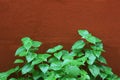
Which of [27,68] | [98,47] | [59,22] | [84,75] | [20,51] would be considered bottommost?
[84,75]

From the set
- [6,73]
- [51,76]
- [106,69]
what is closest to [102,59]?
[106,69]

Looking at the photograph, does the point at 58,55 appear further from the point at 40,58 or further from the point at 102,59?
the point at 102,59

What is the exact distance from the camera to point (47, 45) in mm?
4398

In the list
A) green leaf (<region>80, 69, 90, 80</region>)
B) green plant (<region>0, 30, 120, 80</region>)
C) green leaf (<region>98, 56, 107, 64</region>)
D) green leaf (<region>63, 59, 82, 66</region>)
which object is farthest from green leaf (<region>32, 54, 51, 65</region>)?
green leaf (<region>98, 56, 107, 64</region>)

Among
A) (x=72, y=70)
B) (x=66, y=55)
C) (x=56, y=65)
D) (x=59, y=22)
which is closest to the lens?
(x=72, y=70)

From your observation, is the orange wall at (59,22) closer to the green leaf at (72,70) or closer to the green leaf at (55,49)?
the green leaf at (55,49)

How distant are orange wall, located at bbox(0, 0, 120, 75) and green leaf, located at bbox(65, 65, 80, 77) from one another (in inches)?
18.4

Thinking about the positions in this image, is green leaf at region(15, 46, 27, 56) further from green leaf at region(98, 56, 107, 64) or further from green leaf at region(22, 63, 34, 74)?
green leaf at region(98, 56, 107, 64)

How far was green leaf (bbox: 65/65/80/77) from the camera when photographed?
3.95 m

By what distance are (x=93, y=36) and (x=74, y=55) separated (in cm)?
27

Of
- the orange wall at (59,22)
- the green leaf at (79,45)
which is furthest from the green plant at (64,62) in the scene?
the orange wall at (59,22)

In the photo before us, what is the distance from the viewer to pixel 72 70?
3951mm

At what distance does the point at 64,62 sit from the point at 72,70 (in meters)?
0.10

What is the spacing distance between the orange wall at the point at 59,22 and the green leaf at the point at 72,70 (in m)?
0.47
